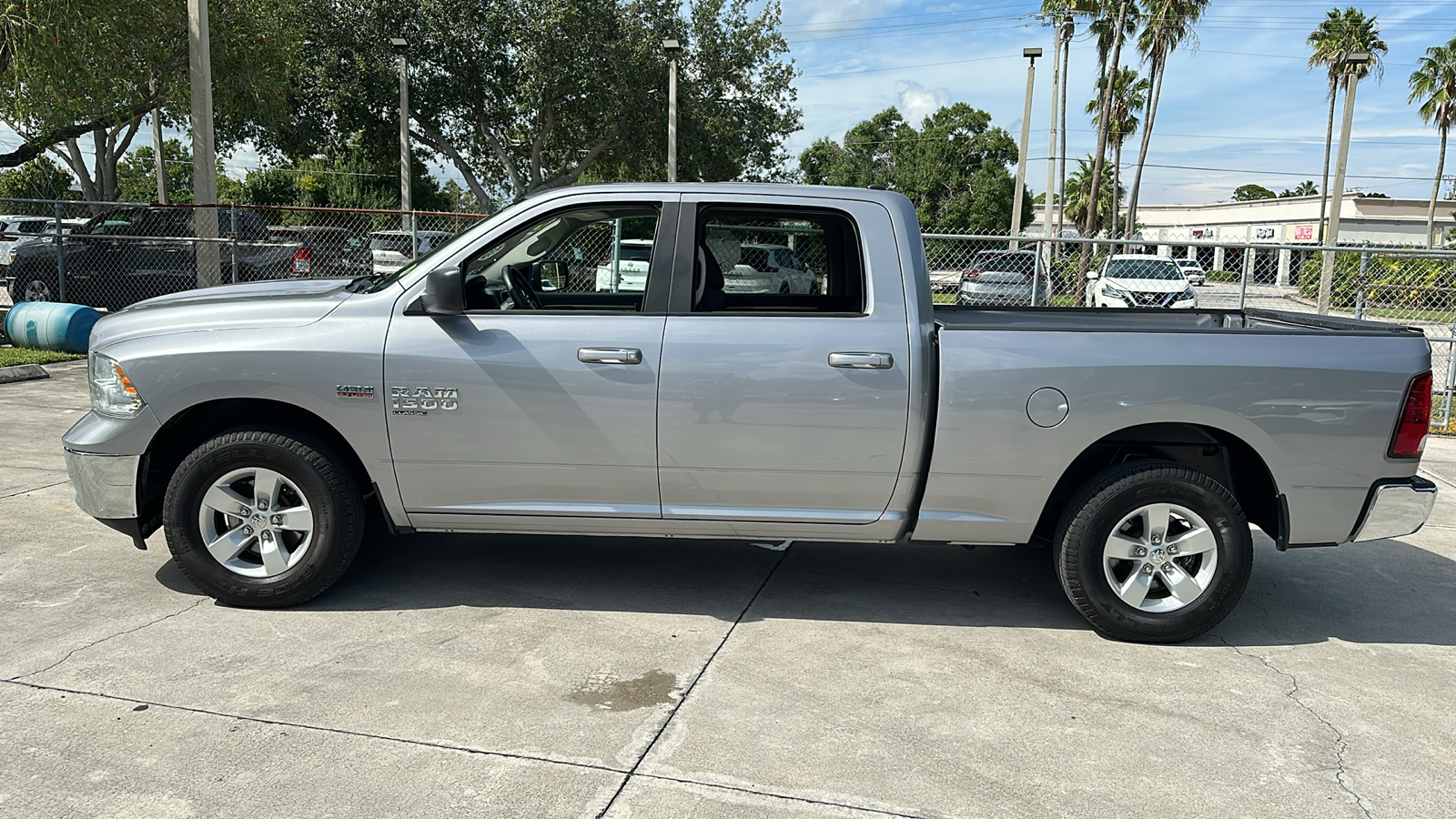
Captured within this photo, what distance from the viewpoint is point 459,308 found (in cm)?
459

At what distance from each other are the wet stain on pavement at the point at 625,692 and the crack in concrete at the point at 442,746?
0.38 meters

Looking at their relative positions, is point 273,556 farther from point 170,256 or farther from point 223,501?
point 170,256

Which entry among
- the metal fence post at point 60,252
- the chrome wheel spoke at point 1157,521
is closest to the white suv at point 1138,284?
the chrome wheel spoke at point 1157,521

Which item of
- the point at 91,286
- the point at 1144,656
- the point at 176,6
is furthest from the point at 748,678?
the point at 176,6

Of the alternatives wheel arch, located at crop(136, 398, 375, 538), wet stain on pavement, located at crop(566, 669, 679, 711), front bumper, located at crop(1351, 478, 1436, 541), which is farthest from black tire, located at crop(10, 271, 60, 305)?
front bumper, located at crop(1351, 478, 1436, 541)

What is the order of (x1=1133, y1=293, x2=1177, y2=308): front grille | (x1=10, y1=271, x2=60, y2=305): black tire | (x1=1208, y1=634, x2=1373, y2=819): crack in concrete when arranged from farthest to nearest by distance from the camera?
1. (x1=10, y1=271, x2=60, y2=305): black tire
2. (x1=1133, y1=293, x2=1177, y2=308): front grille
3. (x1=1208, y1=634, x2=1373, y2=819): crack in concrete

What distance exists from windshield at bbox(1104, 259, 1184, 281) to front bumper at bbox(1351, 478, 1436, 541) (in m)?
12.1

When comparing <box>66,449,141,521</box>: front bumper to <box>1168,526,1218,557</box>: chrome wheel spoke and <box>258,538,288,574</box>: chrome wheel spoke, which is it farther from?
<box>1168,526,1218,557</box>: chrome wheel spoke

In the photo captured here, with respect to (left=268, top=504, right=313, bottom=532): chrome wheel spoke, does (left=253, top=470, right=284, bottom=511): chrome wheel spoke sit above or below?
above

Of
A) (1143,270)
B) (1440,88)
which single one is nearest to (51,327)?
(1143,270)

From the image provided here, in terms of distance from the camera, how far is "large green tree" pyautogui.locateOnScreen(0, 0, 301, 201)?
1359cm

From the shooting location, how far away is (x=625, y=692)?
409 cm

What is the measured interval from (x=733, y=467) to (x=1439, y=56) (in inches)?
2311

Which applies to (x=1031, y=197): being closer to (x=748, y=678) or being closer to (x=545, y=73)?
(x=545, y=73)
